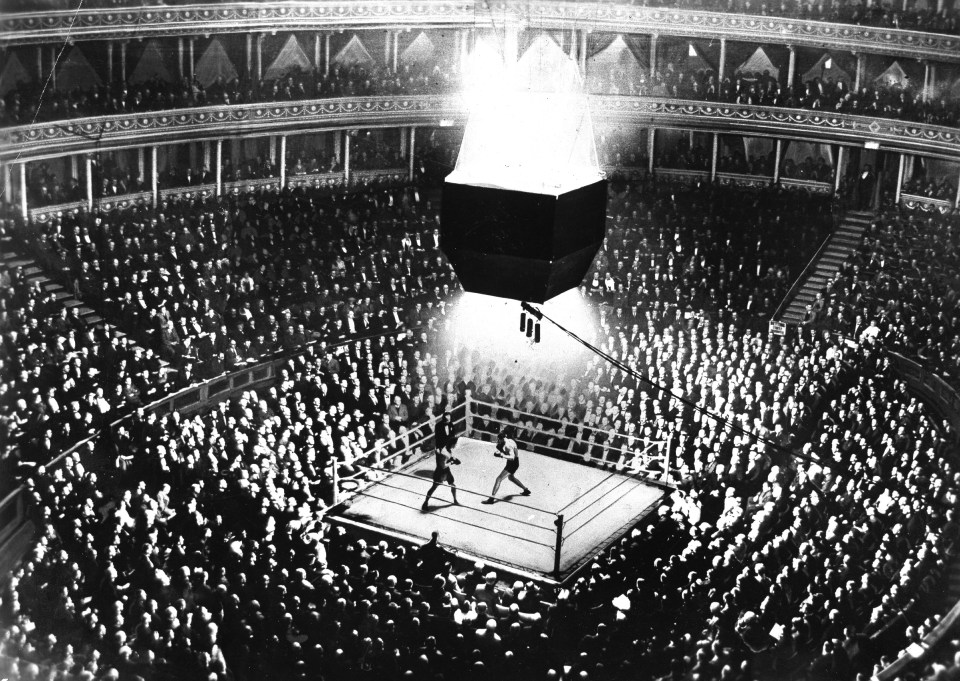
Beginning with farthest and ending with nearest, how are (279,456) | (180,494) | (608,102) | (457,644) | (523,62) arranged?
1. (608,102)
2. (279,456)
3. (180,494)
4. (523,62)
5. (457,644)

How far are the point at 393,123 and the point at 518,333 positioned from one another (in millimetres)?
4633

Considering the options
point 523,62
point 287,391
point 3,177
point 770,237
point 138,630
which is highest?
point 523,62

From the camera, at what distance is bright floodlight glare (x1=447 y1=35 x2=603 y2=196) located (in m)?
14.0

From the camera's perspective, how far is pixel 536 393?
19922 mm

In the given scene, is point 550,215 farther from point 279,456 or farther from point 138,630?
point 138,630

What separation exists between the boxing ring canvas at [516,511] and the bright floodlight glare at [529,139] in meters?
4.40

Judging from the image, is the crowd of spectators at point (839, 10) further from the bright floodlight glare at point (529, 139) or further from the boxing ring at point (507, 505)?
the boxing ring at point (507, 505)

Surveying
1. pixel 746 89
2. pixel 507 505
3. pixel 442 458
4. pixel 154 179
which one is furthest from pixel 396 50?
pixel 507 505

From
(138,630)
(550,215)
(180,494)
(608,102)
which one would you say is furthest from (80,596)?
(608,102)

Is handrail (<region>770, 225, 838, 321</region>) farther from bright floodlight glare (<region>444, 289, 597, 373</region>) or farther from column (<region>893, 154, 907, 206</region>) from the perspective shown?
bright floodlight glare (<region>444, 289, 597, 373</region>)

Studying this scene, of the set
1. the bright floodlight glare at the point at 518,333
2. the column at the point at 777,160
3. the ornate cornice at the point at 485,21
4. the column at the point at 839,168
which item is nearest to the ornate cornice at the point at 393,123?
the column at the point at 839,168

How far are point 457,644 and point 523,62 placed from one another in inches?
292

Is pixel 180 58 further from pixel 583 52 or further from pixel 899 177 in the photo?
pixel 899 177

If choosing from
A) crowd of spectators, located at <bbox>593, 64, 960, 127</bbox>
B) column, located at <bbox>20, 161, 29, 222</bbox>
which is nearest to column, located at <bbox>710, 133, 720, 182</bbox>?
crowd of spectators, located at <bbox>593, 64, 960, 127</bbox>
